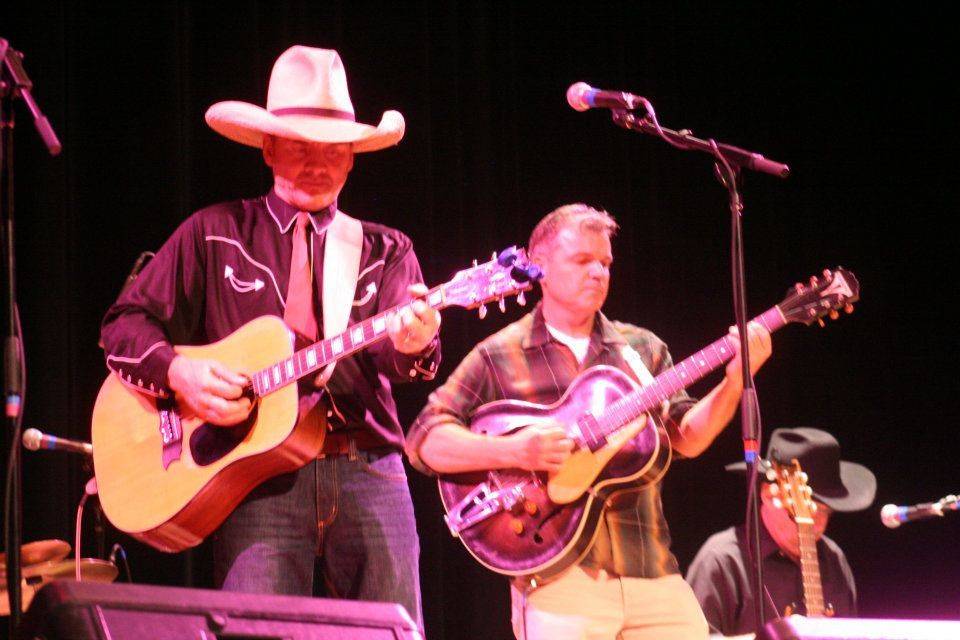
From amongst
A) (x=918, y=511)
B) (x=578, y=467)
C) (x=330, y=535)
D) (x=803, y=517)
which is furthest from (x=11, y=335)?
(x=803, y=517)

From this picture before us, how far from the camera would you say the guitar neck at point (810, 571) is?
14.4 feet

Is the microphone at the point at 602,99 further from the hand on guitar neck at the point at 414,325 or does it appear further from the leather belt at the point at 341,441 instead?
the leather belt at the point at 341,441

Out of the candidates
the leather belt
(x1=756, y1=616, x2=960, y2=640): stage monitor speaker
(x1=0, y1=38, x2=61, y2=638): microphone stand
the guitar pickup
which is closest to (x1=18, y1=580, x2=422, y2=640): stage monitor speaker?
(x1=0, y1=38, x2=61, y2=638): microphone stand

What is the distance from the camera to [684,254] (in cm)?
611

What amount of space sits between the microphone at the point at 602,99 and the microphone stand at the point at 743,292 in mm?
32

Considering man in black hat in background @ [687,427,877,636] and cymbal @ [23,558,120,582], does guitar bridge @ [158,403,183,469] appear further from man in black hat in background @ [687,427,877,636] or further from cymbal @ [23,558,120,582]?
man in black hat in background @ [687,427,877,636]

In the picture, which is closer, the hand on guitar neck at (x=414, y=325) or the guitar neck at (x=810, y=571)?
the hand on guitar neck at (x=414, y=325)

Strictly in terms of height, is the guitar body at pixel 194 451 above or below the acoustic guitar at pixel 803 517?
above

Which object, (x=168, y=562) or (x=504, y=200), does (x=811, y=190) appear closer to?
(x=504, y=200)

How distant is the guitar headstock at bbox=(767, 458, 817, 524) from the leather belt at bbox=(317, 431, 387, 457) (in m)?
1.99

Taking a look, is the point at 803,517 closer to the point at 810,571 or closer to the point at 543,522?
the point at 810,571

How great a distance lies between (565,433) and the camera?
3945mm

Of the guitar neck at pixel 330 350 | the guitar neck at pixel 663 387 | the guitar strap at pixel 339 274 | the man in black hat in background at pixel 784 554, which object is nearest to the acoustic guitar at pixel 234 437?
the guitar neck at pixel 330 350

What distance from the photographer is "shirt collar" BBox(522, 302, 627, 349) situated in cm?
417
